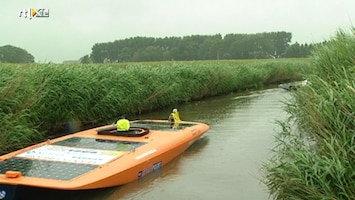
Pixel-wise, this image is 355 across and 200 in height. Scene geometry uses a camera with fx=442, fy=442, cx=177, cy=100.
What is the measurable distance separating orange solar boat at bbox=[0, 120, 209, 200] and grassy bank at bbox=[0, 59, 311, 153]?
127 cm

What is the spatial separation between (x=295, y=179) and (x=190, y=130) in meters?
4.91

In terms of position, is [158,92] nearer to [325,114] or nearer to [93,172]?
[93,172]

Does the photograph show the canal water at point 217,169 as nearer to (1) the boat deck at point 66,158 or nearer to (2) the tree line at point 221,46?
(1) the boat deck at point 66,158

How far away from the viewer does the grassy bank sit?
8180 mm

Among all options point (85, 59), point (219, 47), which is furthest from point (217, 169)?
point (219, 47)

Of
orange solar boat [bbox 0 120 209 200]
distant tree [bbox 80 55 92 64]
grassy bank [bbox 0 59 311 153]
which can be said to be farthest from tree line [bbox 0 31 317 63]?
orange solar boat [bbox 0 120 209 200]

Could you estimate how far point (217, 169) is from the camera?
741cm

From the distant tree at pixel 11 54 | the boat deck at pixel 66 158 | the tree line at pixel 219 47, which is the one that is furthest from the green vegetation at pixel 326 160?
the tree line at pixel 219 47

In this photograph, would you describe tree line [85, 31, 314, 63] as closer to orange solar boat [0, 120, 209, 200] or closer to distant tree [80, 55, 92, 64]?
distant tree [80, 55, 92, 64]

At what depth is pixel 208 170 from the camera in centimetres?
738

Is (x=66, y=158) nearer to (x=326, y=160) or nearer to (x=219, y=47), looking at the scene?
(x=326, y=160)

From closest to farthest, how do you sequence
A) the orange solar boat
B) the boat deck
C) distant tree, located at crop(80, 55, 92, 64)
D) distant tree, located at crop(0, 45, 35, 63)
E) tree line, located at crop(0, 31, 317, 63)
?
the orange solar boat, the boat deck, distant tree, located at crop(0, 45, 35, 63), distant tree, located at crop(80, 55, 92, 64), tree line, located at crop(0, 31, 317, 63)

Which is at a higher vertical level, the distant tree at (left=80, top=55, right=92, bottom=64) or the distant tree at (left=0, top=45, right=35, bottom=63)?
the distant tree at (left=0, top=45, right=35, bottom=63)

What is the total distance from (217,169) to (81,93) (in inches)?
196
